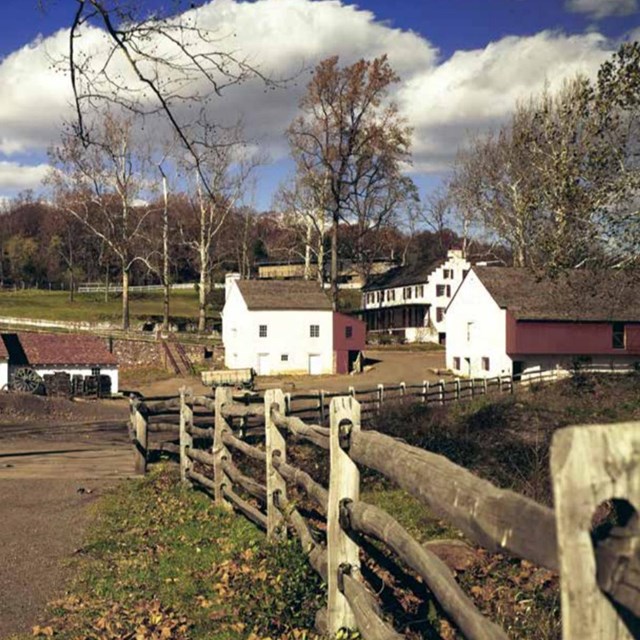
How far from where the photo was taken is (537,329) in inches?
1863

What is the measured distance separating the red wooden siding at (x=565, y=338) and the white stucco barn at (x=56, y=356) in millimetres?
23699

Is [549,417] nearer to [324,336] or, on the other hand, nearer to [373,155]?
[324,336]

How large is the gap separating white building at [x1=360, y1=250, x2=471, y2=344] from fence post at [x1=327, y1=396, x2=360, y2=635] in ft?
206

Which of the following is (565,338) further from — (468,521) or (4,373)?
(468,521)

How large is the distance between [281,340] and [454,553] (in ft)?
154

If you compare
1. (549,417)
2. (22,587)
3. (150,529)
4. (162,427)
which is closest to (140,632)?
(22,587)

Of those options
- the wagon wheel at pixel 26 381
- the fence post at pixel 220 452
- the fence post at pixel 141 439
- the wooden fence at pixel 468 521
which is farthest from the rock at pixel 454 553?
the wagon wheel at pixel 26 381

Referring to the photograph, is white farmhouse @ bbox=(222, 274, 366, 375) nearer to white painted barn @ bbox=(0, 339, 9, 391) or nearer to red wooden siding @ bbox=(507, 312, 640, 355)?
red wooden siding @ bbox=(507, 312, 640, 355)

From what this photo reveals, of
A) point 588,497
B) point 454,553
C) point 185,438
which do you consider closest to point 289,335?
point 185,438

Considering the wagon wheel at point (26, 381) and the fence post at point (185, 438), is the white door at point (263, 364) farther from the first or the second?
the fence post at point (185, 438)

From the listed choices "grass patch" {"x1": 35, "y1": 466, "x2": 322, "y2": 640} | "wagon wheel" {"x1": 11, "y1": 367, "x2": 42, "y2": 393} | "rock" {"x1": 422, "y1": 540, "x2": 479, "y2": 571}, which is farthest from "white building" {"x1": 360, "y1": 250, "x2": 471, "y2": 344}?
"rock" {"x1": 422, "y1": 540, "x2": 479, "y2": 571}

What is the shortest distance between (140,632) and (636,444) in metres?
4.45

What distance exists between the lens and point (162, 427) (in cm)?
1476

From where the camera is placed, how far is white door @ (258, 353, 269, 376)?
53.3 meters
